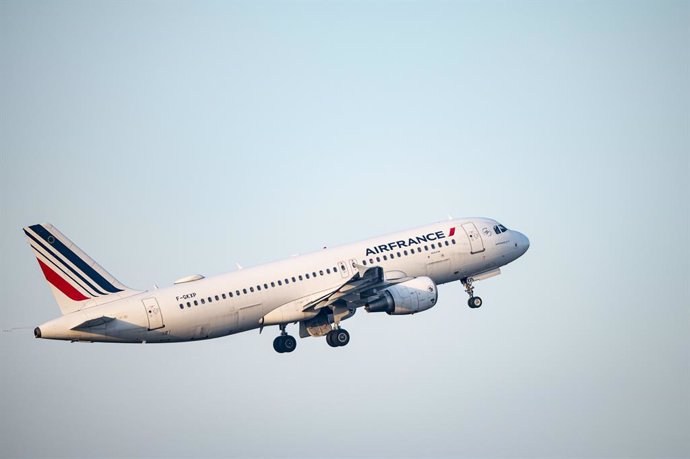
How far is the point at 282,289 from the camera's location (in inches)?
3004

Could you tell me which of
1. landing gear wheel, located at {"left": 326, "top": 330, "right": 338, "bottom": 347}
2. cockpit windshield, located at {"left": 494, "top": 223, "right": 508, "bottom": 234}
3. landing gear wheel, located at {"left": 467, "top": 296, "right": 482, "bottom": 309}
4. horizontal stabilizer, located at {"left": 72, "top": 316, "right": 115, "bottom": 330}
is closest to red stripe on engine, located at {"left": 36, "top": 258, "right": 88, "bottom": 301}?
horizontal stabilizer, located at {"left": 72, "top": 316, "right": 115, "bottom": 330}

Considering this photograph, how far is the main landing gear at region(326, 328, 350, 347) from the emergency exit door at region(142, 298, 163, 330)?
10.6 m

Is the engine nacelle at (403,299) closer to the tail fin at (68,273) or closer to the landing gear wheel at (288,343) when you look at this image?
the landing gear wheel at (288,343)

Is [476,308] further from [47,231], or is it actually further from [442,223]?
[47,231]

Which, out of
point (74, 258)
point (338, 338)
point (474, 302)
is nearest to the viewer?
point (74, 258)

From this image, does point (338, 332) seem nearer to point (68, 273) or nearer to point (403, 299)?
point (403, 299)

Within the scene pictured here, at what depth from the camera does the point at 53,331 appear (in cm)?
7044

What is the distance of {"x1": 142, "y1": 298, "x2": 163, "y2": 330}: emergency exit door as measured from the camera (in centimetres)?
7225

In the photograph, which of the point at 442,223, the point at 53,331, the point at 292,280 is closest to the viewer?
the point at 53,331

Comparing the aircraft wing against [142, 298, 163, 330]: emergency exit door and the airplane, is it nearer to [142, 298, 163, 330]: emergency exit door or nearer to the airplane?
the airplane

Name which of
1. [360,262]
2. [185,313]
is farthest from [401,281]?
[185,313]

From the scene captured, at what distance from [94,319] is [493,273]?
1064 inches

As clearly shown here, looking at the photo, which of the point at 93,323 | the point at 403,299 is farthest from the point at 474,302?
the point at 93,323

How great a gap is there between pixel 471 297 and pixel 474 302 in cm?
40
